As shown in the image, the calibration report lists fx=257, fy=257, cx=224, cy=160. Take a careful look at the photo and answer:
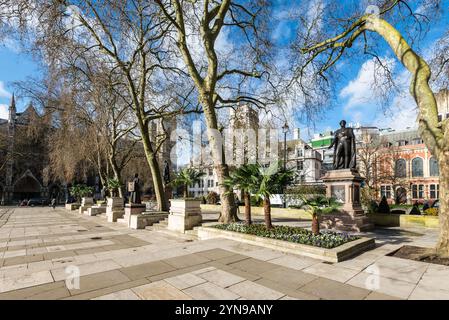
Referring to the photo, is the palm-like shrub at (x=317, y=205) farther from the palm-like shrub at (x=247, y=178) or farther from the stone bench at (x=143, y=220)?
the stone bench at (x=143, y=220)

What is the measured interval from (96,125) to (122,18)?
10871mm

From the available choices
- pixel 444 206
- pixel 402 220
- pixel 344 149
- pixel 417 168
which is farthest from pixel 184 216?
pixel 417 168

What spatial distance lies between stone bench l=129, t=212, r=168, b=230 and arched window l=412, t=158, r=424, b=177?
212ft

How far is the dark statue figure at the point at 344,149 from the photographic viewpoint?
40.5 ft

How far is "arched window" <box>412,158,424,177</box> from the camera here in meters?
58.3

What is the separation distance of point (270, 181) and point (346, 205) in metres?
5.21

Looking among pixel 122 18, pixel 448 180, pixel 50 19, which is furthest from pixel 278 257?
pixel 50 19

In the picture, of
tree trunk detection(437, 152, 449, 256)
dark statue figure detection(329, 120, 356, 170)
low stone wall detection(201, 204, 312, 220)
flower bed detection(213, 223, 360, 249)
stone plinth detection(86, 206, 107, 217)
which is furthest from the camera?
stone plinth detection(86, 206, 107, 217)

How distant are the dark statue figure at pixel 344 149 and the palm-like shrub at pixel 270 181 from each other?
4996 mm

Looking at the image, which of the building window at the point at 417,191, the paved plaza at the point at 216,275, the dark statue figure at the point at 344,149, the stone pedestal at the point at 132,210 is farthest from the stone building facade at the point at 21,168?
the building window at the point at 417,191

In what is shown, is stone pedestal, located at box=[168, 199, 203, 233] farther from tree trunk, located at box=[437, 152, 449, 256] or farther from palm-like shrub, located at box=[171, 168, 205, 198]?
tree trunk, located at box=[437, 152, 449, 256]

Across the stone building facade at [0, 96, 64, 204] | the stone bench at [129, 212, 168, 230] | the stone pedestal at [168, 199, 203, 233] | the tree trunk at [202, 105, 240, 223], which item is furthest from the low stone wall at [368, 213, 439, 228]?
the stone building facade at [0, 96, 64, 204]

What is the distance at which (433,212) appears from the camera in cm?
1359

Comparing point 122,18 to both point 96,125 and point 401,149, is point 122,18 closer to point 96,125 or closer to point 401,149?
point 96,125
